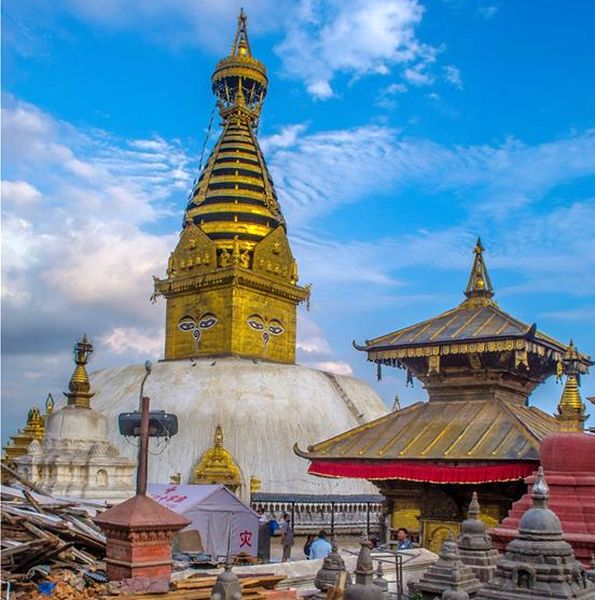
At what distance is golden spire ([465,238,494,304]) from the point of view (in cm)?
1802

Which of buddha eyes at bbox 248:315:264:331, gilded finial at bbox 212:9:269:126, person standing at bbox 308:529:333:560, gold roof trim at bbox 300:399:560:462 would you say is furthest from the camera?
gilded finial at bbox 212:9:269:126

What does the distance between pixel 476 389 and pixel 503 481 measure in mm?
2978

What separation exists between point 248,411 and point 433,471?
15.9 m

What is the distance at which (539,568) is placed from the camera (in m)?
8.08

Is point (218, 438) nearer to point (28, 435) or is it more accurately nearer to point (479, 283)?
point (28, 435)

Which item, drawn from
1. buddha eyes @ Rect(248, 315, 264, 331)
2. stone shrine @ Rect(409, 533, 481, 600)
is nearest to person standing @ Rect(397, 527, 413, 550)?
stone shrine @ Rect(409, 533, 481, 600)

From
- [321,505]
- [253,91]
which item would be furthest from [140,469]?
[253,91]

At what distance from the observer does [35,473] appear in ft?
66.6

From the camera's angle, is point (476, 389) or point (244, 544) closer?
point (476, 389)

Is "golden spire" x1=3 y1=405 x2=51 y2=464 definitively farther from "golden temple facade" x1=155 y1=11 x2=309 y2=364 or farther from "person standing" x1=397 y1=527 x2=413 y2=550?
"person standing" x1=397 y1=527 x2=413 y2=550

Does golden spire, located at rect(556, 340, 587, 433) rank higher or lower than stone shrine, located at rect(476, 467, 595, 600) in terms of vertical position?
higher

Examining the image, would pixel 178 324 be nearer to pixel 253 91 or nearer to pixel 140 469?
pixel 253 91

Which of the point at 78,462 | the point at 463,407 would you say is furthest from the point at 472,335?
the point at 78,462

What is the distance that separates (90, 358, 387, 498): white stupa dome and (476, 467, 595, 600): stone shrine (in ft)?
62.8
